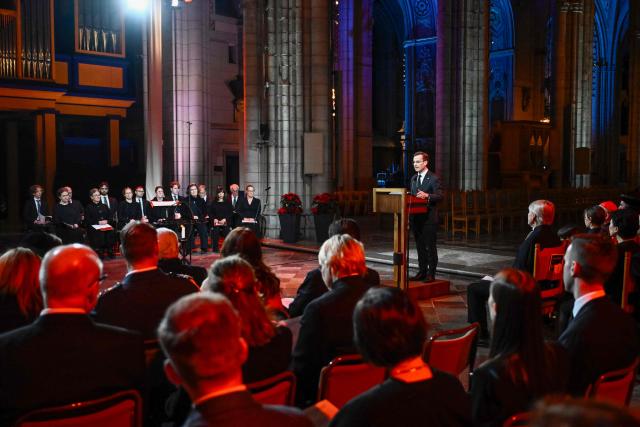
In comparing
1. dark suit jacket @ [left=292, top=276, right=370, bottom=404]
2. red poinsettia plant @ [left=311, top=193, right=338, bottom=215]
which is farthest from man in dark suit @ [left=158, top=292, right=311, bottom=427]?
red poinsettia plant @ [left=311, top=193, right=338, bottom=215]

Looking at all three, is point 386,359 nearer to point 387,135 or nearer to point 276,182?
point 276,182

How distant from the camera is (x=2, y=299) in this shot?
11.1 feet

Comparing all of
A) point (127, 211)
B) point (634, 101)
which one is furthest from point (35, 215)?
point (634, 101)

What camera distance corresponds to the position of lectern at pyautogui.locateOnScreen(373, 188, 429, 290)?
6.70 meters

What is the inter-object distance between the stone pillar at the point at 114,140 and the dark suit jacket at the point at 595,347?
1653 centimetres

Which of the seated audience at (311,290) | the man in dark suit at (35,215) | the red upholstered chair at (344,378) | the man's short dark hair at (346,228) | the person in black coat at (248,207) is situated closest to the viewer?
the red upholstered chair at (344,378)

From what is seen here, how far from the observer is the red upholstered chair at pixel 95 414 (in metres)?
2.16

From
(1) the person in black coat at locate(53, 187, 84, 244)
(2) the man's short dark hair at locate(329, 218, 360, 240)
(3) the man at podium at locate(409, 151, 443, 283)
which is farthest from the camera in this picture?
(1) the person in black coat at locate(53, 187, 84, 244)

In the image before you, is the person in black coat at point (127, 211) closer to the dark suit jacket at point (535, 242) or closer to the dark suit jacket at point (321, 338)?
the dark suit jacket at point (535, 242)

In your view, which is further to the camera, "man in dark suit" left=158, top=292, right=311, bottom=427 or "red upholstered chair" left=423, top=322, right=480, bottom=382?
"red upholstered chair" left=423, top=322, right=480, bottom=382

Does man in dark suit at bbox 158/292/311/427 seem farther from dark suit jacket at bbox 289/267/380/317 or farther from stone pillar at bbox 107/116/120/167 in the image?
stone pillar at bbox 107/116/120/167

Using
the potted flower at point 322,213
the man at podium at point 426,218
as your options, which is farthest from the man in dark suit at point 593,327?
the potted flower at point 322,213

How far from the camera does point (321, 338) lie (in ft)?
10.5

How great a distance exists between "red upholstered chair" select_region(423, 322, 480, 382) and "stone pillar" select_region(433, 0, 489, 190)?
643 inches
